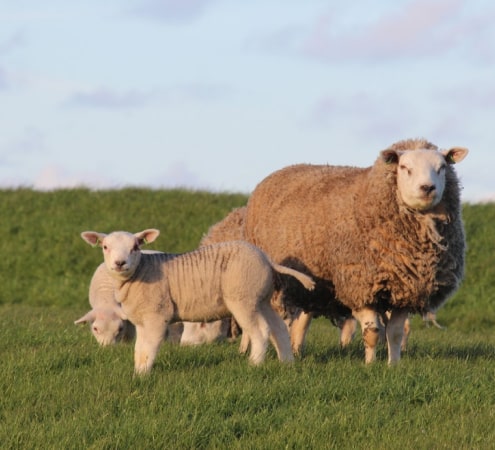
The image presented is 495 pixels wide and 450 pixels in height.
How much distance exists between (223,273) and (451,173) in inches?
97.7

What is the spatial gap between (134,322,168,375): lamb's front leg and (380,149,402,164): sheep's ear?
2.62 meters

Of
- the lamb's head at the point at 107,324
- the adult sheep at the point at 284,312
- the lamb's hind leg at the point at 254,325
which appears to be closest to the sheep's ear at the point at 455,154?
the adult sheep at the point at 284,312

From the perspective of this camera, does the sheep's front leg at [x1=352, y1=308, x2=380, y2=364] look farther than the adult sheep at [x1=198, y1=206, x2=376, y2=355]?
No

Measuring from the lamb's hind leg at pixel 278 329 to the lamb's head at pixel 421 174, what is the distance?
162cm

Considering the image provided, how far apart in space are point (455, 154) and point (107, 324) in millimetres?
4382

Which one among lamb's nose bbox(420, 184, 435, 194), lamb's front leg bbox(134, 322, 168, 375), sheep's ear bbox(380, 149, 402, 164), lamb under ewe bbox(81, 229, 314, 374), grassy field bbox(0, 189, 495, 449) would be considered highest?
sheep's ear bbox(380, 149, 402, 164)

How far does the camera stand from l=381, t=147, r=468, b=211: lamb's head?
9078 mm

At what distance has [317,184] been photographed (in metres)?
10.6

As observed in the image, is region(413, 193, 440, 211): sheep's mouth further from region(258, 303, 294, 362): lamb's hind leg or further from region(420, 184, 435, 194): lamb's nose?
region(258, 303, 294, 362): lamb's hind leg

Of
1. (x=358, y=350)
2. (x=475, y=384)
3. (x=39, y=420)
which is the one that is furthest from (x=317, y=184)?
(x=39, y=420)

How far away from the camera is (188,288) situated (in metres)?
8.93

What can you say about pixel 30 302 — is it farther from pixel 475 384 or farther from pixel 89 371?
pixel 475 384

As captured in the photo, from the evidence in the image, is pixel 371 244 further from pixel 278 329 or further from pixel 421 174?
pixel 278 329

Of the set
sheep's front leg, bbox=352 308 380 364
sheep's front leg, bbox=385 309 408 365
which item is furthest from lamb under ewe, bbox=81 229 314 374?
sheep's front leg, bbox=385 309 408 365
